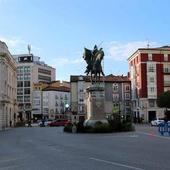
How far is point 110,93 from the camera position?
13688cm

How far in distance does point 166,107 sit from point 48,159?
296ft

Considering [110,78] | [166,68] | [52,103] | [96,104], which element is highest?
[166,68]

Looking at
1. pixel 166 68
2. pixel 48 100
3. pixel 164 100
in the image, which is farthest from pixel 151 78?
pixel 48 100

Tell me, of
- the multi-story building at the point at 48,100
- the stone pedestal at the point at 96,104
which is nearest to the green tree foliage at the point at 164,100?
the stone pedestal at the point at 96,104

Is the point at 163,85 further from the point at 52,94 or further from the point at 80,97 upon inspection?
the point at 52,94

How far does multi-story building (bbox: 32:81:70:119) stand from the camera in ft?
595

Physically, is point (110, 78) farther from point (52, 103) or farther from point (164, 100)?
point (52, 103)

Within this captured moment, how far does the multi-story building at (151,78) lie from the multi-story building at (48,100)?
69.2 meters

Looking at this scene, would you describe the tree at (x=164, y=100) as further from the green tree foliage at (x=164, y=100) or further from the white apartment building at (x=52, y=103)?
the white apartment building at (x=52, y=103)

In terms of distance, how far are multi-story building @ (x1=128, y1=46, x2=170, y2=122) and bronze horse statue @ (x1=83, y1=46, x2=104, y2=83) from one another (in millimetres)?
63327

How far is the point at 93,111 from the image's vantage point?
4575 centimetres

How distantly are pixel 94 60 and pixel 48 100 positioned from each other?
13298 cm

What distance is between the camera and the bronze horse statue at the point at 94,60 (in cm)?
4912

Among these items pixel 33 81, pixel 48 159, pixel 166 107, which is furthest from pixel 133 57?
pixel 48 159
